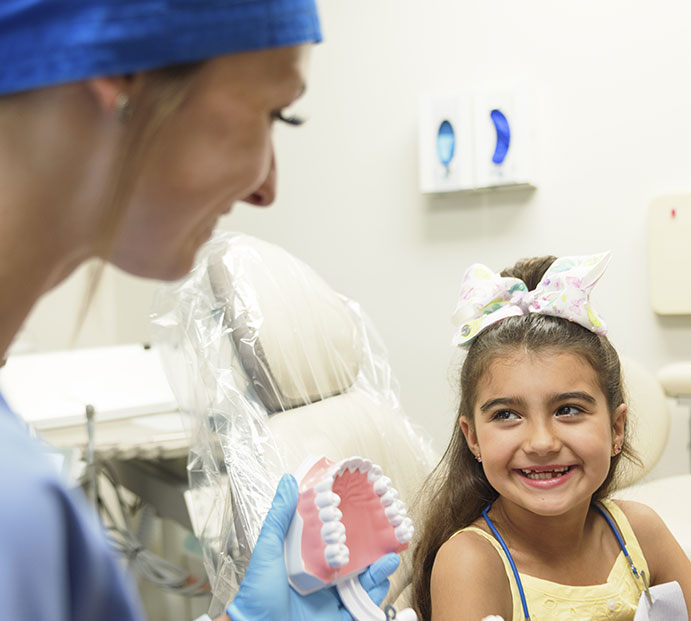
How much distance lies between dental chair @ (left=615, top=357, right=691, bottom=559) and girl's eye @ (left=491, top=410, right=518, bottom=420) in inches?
23.4

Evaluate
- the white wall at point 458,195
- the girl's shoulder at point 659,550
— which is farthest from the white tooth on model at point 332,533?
the white wall at point 458,195

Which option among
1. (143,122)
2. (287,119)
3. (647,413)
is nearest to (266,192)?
(287,119)

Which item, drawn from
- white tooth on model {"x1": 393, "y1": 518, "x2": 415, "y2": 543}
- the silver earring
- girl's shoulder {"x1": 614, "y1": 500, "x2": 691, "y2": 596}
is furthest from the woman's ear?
girl's shoulder {"x1": 614, "y1": 500, "x2": 691, "y2": 596}

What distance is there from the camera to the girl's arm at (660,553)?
128 centimetres

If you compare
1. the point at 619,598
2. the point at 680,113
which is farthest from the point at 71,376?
the point at 680,113

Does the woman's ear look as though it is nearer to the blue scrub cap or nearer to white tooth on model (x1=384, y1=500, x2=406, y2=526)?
the blue scrub cap

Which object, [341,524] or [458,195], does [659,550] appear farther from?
[458,195]

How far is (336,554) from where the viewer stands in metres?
0.79

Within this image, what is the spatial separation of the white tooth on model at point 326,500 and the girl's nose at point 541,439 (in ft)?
1.31

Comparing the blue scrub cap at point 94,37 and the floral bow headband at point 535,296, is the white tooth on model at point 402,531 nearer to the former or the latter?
the floral bow headband at point 535,296

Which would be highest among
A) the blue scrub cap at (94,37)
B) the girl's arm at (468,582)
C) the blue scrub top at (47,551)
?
the blue scrub cap at (94,37)

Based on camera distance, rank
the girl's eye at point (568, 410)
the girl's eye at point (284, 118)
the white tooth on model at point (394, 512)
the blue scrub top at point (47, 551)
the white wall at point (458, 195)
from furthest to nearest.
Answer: the white wall at point (458, 195) → the girl's eye at point (568, 410) → the white tooth on model at point (394, 512) → the girl's eye at point (284, 118) → the blue scrub top at point (47, 551)

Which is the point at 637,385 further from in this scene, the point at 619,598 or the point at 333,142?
the point at 333,142

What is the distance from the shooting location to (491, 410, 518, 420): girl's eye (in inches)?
46.5
